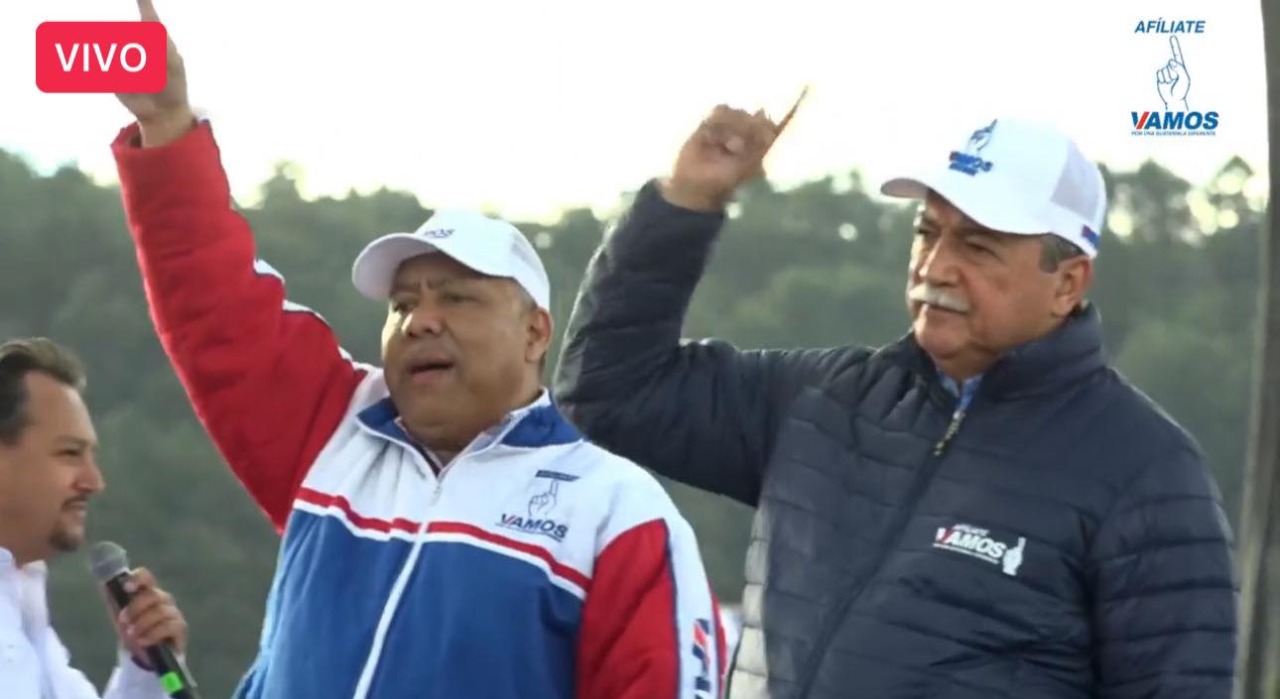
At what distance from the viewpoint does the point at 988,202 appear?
309 cm

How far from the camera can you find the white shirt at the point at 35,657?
318 centimetres

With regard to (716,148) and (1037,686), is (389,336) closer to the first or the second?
(716,148)

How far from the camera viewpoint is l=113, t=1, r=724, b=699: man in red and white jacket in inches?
118

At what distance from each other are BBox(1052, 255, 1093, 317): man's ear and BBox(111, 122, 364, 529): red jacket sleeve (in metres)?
0.99

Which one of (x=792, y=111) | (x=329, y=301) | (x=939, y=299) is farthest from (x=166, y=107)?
(x=329, y=301)

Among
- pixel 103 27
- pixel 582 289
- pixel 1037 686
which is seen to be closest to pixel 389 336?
pixel 582 289

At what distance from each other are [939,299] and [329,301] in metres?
16.1

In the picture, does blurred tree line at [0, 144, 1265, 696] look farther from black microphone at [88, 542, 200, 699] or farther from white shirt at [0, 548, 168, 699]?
black microphone at [88, 542, 200, 699]

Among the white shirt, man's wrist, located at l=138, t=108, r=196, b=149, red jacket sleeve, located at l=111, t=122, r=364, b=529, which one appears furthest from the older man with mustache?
the white shirt

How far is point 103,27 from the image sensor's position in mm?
4172

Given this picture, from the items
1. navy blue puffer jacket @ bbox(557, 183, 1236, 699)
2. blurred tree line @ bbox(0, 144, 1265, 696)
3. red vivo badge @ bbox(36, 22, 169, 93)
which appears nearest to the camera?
navy blue puffer jacket @ bbox(557, 183, 1236, 699)

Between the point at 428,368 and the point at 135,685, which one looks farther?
the point at 135,685

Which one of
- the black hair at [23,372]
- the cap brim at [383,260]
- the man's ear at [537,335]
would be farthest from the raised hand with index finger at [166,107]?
the man's ear at [537,335]

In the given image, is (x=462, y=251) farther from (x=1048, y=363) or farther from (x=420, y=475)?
(x=1048, y=363)
